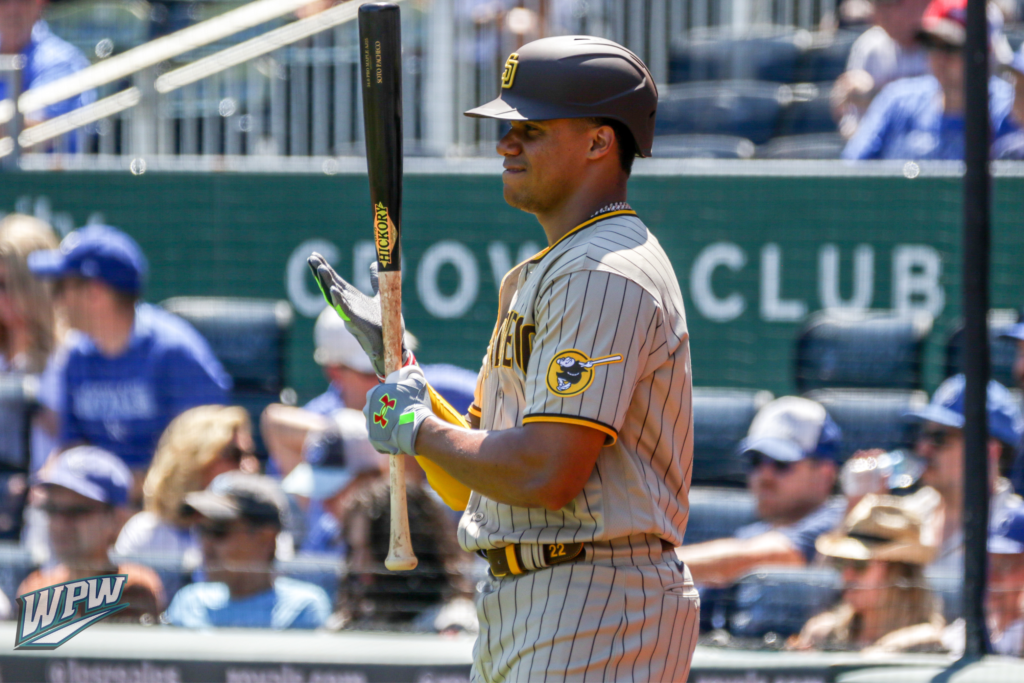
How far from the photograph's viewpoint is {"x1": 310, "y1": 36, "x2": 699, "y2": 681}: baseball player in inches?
71.7

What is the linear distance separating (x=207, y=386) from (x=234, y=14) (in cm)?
195

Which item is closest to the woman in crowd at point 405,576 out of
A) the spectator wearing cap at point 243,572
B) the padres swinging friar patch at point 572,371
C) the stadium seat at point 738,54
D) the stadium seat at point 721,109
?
the spectator wearing cap at point 243,572

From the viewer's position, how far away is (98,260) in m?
4.98

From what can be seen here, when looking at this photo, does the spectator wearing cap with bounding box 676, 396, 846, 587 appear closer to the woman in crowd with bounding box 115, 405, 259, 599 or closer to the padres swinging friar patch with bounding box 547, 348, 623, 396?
the woman in crowd with bounding box 115, 405, 259, 599

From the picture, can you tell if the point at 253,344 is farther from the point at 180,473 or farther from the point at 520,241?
the point at 520,241

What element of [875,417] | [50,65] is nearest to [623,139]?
[875,417]

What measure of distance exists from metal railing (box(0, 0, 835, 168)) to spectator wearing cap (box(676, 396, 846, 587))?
1.89 m

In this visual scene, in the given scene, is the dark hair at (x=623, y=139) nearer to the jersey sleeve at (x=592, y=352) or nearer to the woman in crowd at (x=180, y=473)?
the jersey sleeve at (x=592, y=352)

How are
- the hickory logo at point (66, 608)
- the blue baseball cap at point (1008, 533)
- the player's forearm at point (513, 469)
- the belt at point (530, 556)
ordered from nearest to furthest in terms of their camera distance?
the player's forearm at point (513, 469), the belt at point (530, 556), the hickory logo at point (66, 608), the blue baseball cap at point (1008, 533)

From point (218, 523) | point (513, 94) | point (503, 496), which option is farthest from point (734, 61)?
point (503, 496)

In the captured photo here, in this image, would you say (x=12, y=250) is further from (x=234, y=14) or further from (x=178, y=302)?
(x=234, y=14)

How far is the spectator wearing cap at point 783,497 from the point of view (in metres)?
4.15

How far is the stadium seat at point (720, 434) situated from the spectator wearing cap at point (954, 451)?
2.08 ft

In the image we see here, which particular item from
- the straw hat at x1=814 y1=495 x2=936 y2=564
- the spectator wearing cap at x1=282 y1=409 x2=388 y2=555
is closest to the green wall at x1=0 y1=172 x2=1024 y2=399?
the spectator wearing cap at x1=282 y1=409 x2=388 y2=555
